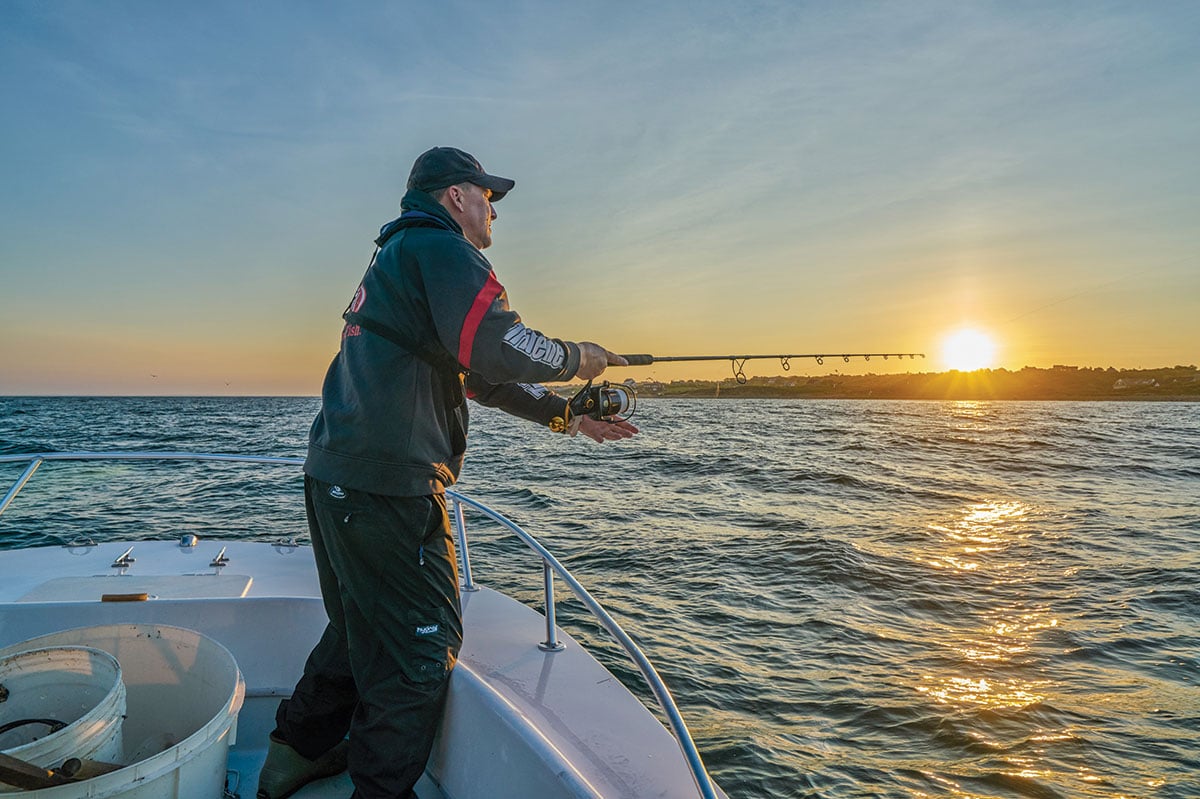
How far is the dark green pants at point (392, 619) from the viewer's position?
2.19m

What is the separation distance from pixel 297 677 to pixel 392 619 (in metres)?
1.36

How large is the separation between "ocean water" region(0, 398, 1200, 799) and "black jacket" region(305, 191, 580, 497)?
3.02 meters

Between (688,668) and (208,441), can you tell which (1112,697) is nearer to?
(688,668)

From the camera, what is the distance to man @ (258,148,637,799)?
2.12 m

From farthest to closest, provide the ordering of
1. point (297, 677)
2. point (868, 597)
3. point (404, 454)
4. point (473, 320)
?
point (868, 597) < point (297, 677) < point (404, 454) < point (473, 320)

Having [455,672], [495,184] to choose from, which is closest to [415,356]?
[495,184]

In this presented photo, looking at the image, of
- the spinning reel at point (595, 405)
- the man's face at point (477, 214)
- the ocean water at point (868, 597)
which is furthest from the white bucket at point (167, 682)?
the ocean water at point (868, 597)

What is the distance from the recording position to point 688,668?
5594 mm

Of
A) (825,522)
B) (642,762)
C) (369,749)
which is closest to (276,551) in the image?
(369,749)

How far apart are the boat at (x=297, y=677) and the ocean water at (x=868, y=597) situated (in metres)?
1.94

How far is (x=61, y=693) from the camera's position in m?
2.14

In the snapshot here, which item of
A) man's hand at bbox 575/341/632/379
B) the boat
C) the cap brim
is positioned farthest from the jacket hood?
the boat

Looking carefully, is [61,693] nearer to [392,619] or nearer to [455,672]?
[392,619]

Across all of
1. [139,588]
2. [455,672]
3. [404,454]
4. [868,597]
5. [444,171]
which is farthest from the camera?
[868,597]
